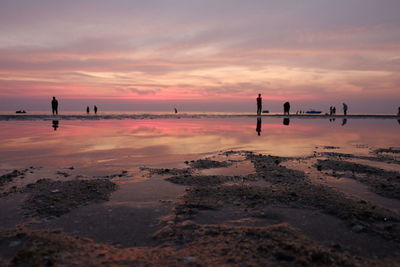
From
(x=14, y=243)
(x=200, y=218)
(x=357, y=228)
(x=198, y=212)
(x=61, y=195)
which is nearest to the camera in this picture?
(x=14, y=243)

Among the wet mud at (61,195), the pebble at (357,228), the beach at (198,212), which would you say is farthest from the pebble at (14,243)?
the pebble at (357,228)

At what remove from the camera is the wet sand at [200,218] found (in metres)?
4.26

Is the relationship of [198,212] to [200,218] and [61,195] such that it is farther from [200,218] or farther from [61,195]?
[61,195]

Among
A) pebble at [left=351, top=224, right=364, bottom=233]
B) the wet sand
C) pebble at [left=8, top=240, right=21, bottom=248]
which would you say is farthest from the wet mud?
pebble at [left=351, top=224, right=364, bottom=233]

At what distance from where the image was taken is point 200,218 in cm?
583

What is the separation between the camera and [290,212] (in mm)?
6172

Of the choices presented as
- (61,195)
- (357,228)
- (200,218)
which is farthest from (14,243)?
(357,228)

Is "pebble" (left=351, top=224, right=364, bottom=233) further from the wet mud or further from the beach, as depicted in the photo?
the wet mud

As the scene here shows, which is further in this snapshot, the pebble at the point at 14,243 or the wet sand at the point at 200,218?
the pebble at the point at 14,243

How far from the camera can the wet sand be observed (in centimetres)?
426

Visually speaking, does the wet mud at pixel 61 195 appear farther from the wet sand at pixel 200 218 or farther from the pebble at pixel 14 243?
the pebble at pixel 14 243

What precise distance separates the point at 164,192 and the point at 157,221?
194cm

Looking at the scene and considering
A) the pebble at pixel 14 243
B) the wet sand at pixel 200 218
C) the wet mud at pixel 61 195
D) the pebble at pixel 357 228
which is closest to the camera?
the wet sand at pixel 200 218

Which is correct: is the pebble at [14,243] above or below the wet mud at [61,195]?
below
